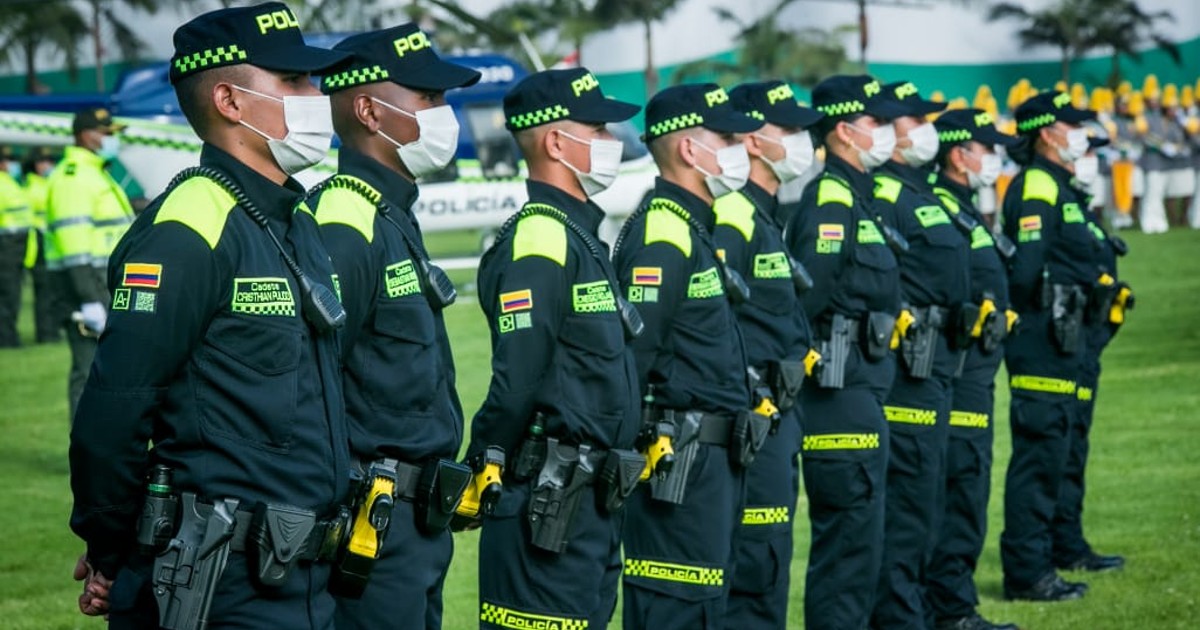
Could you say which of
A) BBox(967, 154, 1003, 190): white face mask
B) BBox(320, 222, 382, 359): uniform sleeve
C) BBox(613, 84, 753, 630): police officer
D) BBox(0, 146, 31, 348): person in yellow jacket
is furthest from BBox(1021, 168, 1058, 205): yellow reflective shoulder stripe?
BBox(0, 146, 31, 348): person in yellow jacket

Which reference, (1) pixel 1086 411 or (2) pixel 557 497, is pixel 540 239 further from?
(1) pixel 1086 411

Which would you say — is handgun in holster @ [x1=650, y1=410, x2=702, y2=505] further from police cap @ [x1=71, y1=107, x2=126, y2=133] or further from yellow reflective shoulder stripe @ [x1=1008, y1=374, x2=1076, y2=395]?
police cap @ [x1=71, y1=107, x2=126, y2=133]

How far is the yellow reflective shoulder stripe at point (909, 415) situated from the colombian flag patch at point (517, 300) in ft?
10.7

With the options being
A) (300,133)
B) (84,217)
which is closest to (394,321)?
(300,133)

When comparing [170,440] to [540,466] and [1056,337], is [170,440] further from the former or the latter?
[1056,337]

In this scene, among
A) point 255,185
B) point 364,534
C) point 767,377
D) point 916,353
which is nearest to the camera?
point 255,185

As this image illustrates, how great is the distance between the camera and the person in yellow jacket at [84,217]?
1284 centimetres

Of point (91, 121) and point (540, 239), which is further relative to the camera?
point (91, 121)

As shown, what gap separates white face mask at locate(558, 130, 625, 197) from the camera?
593 centimetres

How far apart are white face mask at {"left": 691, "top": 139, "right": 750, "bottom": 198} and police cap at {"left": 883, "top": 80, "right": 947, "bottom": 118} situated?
6.49ft

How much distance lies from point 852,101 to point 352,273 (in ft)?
14.2

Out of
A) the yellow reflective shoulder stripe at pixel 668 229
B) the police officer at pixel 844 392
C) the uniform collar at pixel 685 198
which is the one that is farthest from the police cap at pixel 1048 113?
the yellow reflective shoulder stripe at pixel 668 229

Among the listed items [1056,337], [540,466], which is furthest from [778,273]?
[1056,337]

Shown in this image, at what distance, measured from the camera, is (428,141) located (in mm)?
5160
